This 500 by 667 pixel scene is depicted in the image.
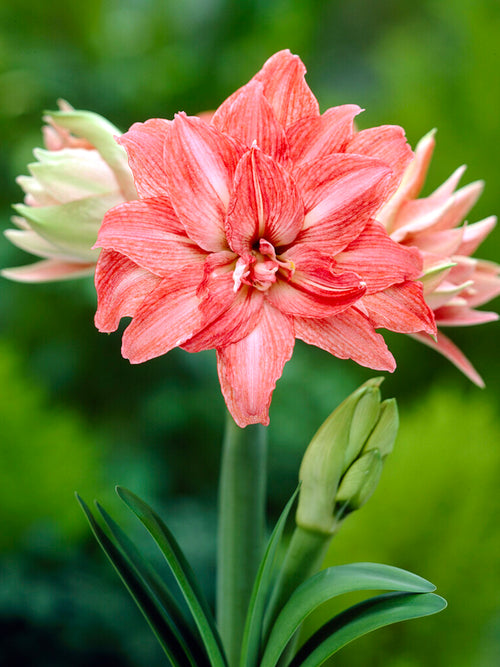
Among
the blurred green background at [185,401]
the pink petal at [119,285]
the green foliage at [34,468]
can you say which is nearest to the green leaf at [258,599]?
the pink petal at [119,285]

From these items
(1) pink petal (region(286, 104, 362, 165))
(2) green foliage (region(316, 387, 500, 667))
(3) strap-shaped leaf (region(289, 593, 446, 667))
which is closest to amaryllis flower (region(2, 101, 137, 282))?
(1) pink petal (region(286, 104, 362, 165))

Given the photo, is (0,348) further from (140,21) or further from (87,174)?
(140,21)

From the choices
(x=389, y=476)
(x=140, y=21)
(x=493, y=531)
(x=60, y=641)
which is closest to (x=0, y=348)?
(x=60, y=641)

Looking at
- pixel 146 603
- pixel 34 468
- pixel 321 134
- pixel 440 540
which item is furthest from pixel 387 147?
pixel 34 468

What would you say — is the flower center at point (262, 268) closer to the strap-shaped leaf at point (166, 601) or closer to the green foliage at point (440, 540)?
the strap-shaped leaf at point (166, 601)

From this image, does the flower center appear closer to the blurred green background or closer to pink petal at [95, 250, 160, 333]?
pink petal at [95, 250, 160, 333]
